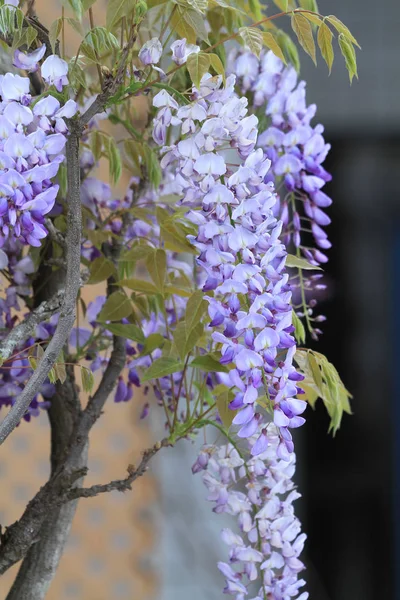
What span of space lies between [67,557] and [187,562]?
0.28 meters

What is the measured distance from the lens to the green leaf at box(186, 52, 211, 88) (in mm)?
503

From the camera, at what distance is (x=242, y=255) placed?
496mm

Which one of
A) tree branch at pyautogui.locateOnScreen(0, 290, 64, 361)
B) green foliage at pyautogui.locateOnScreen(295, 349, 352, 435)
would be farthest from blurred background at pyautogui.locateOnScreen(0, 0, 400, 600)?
tree branch at pyautogui.locateOnScreen(0, 290, 64, 361)

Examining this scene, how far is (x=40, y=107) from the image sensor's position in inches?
19.8

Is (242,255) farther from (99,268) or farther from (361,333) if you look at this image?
(361,333)

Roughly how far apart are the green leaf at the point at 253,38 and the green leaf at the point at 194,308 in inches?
6.1

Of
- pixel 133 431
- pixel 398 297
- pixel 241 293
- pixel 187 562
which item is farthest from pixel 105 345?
pixel 398 297

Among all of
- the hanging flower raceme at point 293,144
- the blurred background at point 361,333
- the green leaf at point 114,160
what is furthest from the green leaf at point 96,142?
the blurred background at point 361,333

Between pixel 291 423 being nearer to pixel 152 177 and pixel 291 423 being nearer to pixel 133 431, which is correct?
pixel 152 177

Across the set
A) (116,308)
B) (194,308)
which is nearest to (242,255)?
(194,308)

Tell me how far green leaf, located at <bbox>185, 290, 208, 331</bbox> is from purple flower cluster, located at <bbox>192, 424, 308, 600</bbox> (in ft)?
0.34

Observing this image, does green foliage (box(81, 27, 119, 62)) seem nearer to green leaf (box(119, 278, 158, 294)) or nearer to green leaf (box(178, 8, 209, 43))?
green leaf (box(178, 8, 209, 43))

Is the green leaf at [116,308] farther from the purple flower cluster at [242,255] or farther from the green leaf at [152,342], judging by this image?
the purple flower cluster at [242,255]

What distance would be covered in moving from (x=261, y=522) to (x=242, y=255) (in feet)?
0.72
